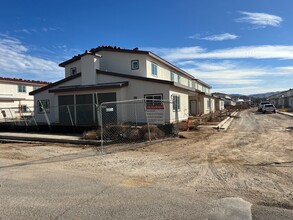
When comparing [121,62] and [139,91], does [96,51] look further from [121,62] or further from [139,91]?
[139,91]

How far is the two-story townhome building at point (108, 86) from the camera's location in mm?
23688

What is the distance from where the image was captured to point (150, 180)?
24.6 ft

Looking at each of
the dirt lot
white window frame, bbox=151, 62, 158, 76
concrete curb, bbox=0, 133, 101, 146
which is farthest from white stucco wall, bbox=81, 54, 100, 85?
the dirt lot

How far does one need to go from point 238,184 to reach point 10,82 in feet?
142

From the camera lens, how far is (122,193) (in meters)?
6.34

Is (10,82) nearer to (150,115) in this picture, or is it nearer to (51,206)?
(150,115)

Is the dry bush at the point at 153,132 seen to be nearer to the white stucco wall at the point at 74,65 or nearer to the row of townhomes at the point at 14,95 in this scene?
the white stucco wall at the point at 74,65

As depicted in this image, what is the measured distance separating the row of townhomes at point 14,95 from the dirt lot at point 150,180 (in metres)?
32.0

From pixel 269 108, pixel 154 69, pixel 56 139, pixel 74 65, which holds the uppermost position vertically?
pixel 74 65

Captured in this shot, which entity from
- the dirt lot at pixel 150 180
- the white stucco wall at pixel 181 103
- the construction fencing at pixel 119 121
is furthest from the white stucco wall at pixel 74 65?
the dirt lot at pixel 150 180

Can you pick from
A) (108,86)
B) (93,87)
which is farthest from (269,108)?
(93,87)

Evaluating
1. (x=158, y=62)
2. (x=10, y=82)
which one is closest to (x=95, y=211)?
(x=158, y=62)

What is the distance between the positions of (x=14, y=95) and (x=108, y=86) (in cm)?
2645

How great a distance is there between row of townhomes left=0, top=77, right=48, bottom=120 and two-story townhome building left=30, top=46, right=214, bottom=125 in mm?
14589
